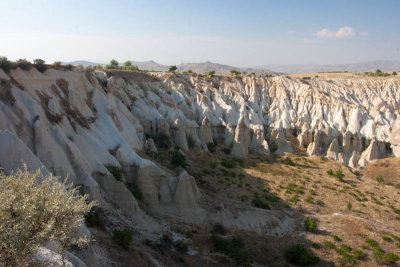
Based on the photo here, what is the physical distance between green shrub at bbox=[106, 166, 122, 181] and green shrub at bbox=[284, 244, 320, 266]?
959cm

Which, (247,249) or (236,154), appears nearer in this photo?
(247,249)

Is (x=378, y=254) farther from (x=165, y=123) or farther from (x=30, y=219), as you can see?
(x=165, y=123)

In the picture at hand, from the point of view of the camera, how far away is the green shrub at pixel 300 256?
13578 mm

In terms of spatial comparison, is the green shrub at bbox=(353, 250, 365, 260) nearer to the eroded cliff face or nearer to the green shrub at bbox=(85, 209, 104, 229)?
the eroded cliff face

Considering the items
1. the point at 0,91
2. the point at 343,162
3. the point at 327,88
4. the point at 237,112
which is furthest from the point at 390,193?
→ the point at 0,91

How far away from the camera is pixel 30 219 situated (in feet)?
17.5

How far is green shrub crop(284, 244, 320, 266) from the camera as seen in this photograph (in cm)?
1358

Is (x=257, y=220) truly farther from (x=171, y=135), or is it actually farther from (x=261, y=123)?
(x=261, y=123)

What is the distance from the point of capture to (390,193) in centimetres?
2406

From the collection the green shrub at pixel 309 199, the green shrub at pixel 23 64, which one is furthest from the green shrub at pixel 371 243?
the green shrub at pixel 23 64

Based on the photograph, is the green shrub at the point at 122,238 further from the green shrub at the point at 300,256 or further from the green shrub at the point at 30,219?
the green shrub at the point at 300,256

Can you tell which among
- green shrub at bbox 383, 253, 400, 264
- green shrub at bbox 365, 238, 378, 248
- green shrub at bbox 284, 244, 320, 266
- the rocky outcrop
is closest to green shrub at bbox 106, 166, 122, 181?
green shrub at bbox 284, 244, 320, 266

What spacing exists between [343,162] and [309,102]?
11733mm

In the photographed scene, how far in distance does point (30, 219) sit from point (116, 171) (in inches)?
394
